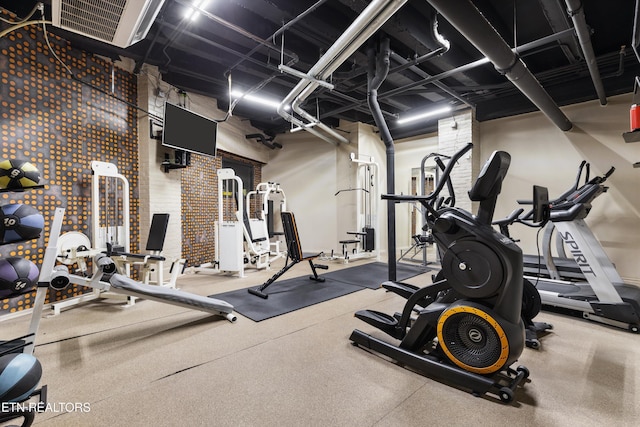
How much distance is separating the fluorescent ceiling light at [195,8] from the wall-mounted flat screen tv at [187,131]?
1628mm

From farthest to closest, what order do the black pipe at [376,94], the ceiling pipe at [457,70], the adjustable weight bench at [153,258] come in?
1. the black pipe at [376,94]
2. the adjustable weight bench at [153,258]
3. the ceiling pipe at [457,70]

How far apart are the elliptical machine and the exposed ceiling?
5.71 feet

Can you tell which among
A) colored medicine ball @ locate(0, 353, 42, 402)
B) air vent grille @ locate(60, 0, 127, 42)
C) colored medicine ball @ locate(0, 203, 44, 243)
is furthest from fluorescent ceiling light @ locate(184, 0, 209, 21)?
colored medicine ball @ locate(0, 353, 42, 402)

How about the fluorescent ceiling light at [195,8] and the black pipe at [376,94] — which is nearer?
the fluorescent ceiling light at [195,8]

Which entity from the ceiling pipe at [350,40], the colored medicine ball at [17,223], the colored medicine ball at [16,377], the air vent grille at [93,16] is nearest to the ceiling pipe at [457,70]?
the ceiling pipe at [350,40]

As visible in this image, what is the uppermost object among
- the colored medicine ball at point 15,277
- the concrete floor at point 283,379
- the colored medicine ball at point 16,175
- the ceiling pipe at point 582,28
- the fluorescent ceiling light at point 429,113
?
the fluorescent ceiling light at point 429,113

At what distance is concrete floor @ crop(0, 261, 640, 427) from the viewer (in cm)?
154

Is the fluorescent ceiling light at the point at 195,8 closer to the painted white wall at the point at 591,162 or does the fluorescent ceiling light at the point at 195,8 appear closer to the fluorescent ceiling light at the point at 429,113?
the fluorescent ceiling light at the point at 429,113

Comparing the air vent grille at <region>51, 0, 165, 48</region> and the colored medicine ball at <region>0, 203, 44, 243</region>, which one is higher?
the air vent grille at <region>51, 0, 165, 48</region>

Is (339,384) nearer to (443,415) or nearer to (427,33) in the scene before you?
(443,415)

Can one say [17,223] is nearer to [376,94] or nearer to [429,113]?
[376,94]

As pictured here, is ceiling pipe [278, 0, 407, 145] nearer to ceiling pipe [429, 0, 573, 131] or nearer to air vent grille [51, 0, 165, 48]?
ceiling pipe [429, 0, 573, 131]

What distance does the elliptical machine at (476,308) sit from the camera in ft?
5.63

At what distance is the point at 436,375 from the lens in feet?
6.21
